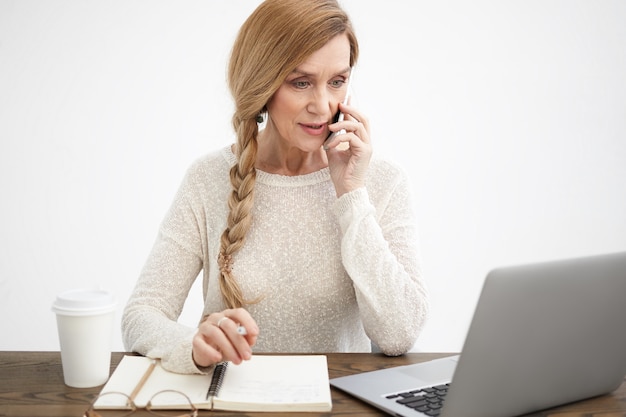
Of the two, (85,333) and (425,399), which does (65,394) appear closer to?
(85,333)

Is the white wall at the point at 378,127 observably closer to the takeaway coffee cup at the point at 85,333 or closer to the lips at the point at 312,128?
the lips at the point at 312,128

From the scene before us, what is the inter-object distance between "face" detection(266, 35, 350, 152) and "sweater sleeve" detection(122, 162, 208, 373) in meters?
0.32

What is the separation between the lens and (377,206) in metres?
1.81

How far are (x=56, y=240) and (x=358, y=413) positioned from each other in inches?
99.9

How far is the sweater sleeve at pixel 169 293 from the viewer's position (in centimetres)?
133

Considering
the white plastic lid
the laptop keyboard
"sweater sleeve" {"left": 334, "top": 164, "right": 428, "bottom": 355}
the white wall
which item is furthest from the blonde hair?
the white wall

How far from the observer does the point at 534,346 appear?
104cm

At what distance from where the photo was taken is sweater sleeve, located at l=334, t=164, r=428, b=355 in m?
1.54

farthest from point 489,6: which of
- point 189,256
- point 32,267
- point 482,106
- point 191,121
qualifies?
point 32,267

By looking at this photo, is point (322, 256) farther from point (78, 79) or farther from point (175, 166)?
point (78, 79)

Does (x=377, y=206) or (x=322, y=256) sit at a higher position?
(x=377, y=206)

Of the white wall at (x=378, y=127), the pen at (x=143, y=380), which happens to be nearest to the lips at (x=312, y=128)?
the pen at (x=143, y=380)

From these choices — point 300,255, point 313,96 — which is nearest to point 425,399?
point 300,255

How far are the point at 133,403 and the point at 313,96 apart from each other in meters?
0.86
